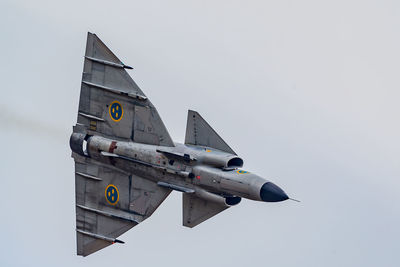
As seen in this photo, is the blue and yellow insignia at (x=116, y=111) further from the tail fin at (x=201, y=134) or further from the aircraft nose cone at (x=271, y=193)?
the aircraft nose cone at (x=271, y=193)

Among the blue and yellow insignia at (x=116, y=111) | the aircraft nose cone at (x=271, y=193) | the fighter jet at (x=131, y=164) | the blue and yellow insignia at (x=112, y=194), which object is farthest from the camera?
the blue and yellow insignia at (x=112, y=194)

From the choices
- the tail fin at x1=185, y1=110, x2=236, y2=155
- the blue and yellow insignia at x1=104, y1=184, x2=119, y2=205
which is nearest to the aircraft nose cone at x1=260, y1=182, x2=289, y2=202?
the tail fin at x1=185, y1=110, x2=236, y2=155

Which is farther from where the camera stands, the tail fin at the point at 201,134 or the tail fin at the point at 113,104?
the tail fin at the point at 113,104

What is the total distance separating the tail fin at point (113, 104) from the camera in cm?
3359

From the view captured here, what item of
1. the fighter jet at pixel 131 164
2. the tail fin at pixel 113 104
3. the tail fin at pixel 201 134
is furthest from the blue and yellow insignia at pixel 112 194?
the tail fin at pixel 201 134

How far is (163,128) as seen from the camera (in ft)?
109

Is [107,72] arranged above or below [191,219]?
above

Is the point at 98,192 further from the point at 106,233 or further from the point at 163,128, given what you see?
the point at 163,128

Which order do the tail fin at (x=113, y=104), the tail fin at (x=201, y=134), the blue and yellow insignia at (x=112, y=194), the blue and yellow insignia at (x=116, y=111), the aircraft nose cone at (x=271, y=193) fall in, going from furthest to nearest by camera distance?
the blue and yellow insignia at (x=112, y=194) < the blue and yellow insignia at (x=116, y=111) < the tail fin at (x=113, y=104) < the tail fin at (x=201, y=134) < the aircraft nose cone at (x=271, y=193)

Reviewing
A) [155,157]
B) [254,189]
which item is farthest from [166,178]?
[254,189]

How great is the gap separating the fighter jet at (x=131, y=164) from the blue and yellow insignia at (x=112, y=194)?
0.04 metres

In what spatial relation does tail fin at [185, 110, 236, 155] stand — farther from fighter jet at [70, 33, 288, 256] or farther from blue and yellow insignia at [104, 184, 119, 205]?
blue and yellow insignia at [104, 184, 119, 205]

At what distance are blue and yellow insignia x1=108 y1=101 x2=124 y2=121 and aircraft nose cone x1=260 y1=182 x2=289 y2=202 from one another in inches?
258

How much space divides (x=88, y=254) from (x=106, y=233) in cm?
136
